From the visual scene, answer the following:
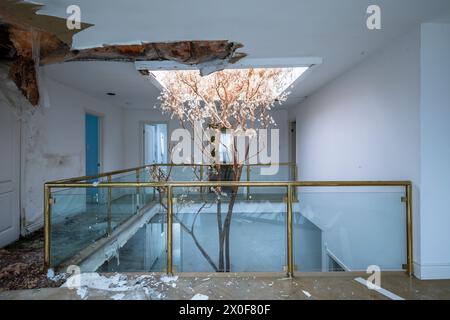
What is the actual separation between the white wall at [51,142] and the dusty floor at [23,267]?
→ 0.55m

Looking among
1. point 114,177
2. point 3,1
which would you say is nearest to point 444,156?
point 3,1

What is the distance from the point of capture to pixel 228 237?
2.48 meters

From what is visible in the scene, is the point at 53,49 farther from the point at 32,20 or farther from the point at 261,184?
the point at 261,184

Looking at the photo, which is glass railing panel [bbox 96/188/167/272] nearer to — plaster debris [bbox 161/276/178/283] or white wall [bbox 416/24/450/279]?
plaster debris [bbox 161/276/178/283]

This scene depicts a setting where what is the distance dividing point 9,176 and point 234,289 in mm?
3059

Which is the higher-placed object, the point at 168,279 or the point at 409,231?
the point at 409,231

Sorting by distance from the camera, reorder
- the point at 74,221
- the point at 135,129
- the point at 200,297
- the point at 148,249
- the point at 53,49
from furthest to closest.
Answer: the point at 135,129
the point at 148,249
the point at 74,221
the point at 53,49
the point at 200,297

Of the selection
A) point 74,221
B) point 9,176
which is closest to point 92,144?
A: point 9,176

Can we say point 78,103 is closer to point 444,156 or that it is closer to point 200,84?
point 200,84

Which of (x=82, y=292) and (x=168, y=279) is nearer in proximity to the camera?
(x=82, y=292)

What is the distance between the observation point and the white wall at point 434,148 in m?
2.06

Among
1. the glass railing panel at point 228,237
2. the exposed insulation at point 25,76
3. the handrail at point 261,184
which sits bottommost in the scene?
the glass railing panel at point 228,237

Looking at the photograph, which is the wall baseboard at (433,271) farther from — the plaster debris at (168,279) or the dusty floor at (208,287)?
the plaster debris at (168,279)

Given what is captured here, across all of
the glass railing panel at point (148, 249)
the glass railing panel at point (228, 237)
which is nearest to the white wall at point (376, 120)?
the glass railing panel at point (228, 237)
